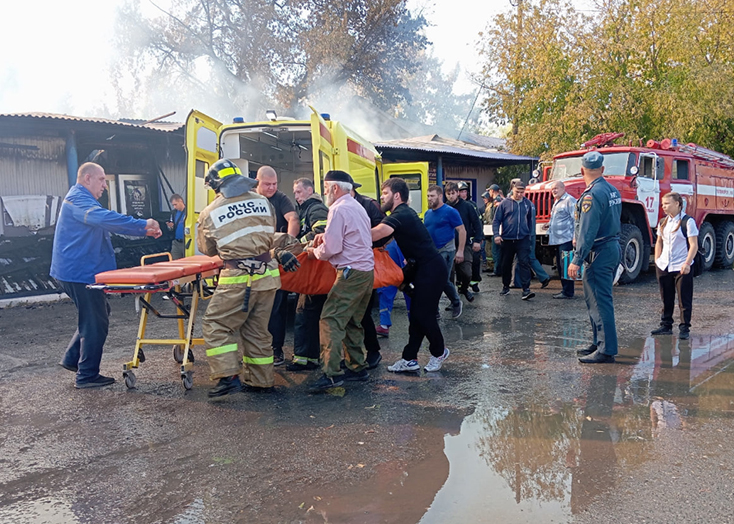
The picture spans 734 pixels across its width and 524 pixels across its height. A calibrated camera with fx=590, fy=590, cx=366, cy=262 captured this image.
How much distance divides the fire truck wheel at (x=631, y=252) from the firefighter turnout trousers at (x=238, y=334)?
25.3 ft

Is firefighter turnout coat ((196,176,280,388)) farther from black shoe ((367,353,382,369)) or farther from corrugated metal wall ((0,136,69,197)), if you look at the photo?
corrugated metal wall ((0,136,69,197))

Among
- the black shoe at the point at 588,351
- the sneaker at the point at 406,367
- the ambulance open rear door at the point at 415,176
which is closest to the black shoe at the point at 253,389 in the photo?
the sneaker at the point at 406,367

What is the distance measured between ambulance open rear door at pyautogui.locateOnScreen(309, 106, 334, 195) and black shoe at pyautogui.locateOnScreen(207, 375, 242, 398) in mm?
2586

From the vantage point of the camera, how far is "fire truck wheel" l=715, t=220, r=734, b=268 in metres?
12.9

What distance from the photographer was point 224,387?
4688 mm

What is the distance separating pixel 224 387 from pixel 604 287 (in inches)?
138

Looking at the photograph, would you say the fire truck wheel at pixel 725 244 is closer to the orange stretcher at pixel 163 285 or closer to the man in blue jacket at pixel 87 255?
the orange stretcher at pixel 163 285

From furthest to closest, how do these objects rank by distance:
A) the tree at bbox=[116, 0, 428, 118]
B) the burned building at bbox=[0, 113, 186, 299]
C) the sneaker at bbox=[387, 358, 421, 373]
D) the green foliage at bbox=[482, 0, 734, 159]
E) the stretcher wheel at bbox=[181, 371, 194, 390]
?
1. the tree at bbox=[116, 0, 428, 118]
2. the green foliage at bbox=[482, 0, 734, 159]
3. the burned building at bbox=[0, 113, 186, 299]
4. the sneaker at bbox=[387, 358, 421, 373]
5. the stretcher wheel at bbox=[181, 371, 194, 390]

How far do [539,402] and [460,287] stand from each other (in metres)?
5.16

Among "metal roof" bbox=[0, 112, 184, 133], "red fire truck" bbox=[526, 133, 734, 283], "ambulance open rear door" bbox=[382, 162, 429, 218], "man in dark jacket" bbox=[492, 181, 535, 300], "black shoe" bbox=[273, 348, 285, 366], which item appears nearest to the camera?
"black shoe" bbox=[273, 348, 285, 366]

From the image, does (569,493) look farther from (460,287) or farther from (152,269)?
(460,287)

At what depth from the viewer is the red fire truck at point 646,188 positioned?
10727 mm

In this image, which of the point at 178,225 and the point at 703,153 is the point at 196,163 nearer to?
the point at 178,225

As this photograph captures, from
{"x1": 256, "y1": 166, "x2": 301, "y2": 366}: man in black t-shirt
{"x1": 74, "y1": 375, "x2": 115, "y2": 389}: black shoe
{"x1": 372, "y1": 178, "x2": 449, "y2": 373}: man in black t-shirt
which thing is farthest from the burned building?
{"x1": 372, "y1": 178, "x2": 449, "y2": 373}: man in black t-shirt
